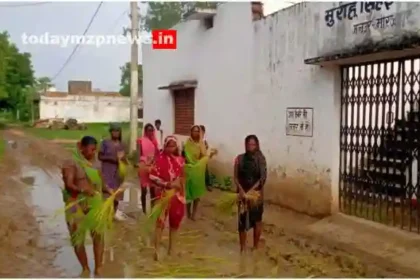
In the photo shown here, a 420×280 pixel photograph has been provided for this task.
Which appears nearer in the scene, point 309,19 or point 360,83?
point 360,83

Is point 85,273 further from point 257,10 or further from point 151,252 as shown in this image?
point 257,10

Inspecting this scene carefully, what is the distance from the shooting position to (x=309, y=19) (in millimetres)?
7922

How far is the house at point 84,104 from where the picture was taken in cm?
4075

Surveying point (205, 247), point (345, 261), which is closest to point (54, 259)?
point (205, 247)

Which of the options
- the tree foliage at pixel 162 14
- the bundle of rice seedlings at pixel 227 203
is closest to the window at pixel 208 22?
the bundle of rice seedlings at pixel 227 203

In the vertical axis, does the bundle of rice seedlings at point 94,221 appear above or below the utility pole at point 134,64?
below

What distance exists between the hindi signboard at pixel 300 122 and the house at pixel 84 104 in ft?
106

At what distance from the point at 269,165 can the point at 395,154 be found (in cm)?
279

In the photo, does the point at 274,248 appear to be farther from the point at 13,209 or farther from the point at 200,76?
the point at 200,76

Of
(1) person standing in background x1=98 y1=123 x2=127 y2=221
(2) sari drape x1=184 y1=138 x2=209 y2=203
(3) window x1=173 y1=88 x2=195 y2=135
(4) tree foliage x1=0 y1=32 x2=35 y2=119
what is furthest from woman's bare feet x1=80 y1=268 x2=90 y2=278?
(4) tree foliage x1=0 y1=32 x2=35 y2=119

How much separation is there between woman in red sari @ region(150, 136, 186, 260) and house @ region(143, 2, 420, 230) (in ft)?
8.27

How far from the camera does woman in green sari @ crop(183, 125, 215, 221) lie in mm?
6914

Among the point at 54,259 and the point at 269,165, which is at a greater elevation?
the point at 269,165

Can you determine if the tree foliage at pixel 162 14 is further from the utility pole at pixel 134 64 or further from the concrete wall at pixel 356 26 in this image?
the concrete wall at pixel 356 26
